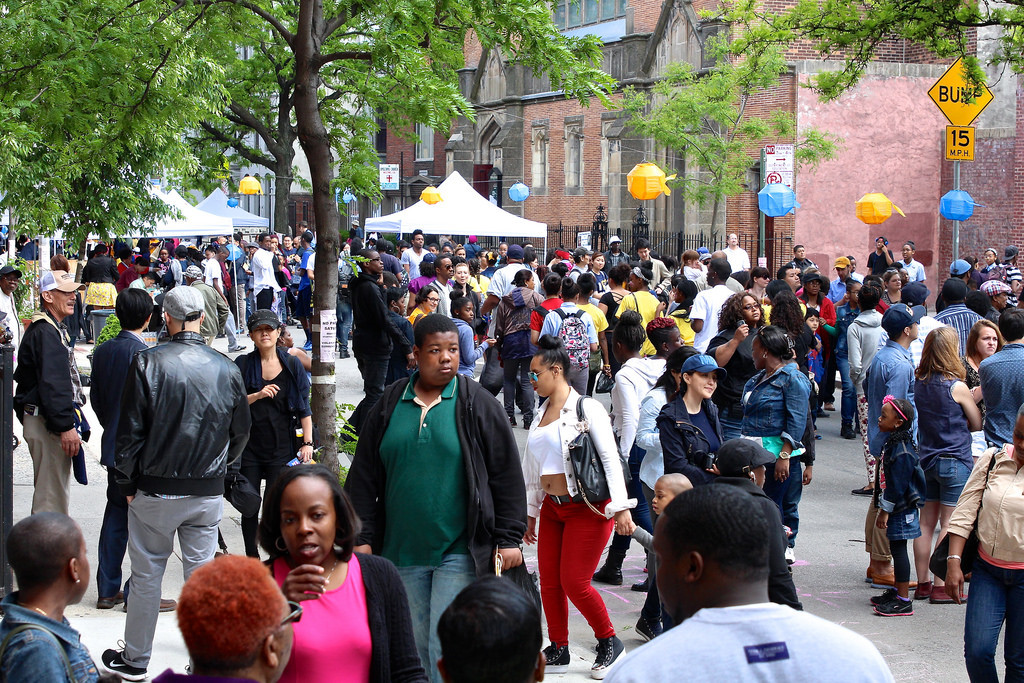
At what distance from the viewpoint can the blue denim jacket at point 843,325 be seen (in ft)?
45.9

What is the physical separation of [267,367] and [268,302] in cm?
1525

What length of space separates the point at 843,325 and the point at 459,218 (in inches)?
491

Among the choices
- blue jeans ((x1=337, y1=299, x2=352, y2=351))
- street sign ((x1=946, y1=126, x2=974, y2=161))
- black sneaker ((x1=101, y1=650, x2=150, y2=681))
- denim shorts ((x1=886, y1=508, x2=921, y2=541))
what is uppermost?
street sign ((x1=946, y1=126, x2=974, y2=161))

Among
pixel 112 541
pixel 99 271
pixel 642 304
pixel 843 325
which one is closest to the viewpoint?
pixel 112 541

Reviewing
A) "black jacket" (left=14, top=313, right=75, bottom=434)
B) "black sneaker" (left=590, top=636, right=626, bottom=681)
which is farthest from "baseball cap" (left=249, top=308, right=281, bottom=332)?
"black sneaker" (left=590, top=636, right=626, bottom=681)

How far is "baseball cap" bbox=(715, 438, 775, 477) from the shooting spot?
16.5 feet

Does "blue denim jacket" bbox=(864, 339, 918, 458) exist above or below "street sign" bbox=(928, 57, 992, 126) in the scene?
below

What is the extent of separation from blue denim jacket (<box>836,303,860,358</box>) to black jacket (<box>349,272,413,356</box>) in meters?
5.53

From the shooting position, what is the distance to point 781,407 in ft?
24.5

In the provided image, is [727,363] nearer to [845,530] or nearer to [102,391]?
[845,530]

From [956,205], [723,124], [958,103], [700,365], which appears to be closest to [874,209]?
[956,205]

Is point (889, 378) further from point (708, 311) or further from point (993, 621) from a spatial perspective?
point (708, 311)

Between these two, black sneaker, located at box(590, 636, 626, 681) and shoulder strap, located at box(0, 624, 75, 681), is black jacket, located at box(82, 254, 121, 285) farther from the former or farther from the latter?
shoulder strap, located at box(0, 624, 75, 681)

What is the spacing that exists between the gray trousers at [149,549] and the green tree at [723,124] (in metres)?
22.2
